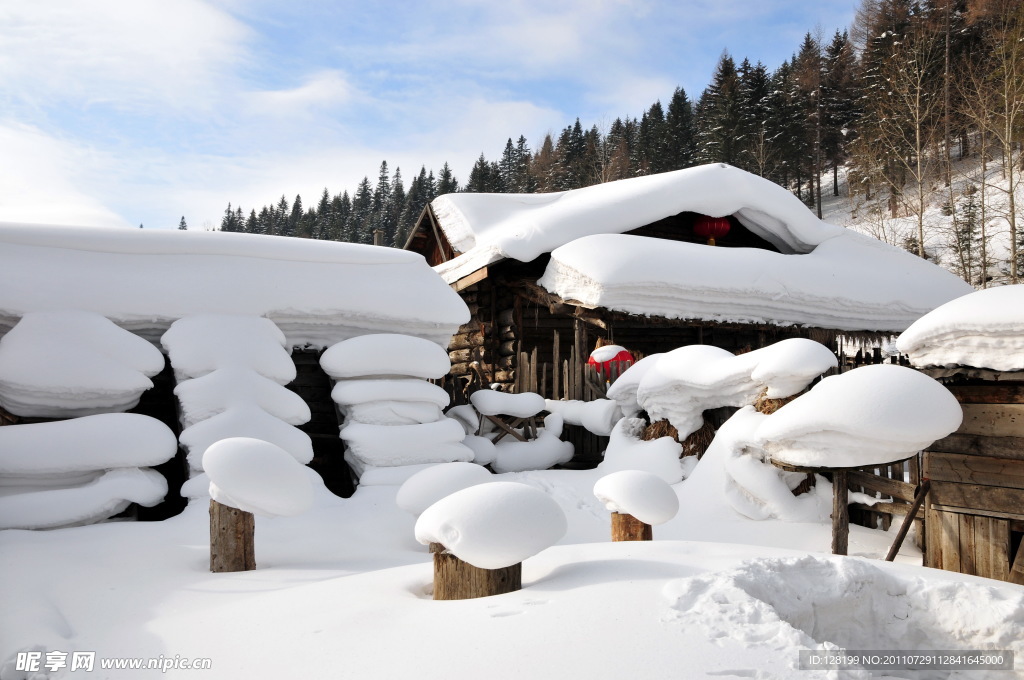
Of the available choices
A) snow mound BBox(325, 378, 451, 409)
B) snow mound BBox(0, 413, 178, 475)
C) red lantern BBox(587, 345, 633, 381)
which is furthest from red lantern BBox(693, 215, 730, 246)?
snow mound BBox(0, 413, 178, 475)

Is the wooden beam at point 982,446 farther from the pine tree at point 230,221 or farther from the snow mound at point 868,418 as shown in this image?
the pine tree at point 230,221

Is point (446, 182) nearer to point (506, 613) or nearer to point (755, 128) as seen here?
point (755, 128)

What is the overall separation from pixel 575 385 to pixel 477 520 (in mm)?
6873

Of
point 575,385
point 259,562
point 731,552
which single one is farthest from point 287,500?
point 575,385

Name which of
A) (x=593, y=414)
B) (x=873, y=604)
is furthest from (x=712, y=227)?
(x=873, y=604)

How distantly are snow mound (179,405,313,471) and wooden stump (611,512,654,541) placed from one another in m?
3.07

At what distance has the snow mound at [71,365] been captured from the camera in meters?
5.55

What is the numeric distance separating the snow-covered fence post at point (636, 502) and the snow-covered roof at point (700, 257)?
672cm

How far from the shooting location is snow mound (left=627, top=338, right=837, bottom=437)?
584 cm

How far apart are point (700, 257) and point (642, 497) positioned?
8.66m

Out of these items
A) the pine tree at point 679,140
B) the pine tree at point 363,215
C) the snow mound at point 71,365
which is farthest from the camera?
the pine tree at point 363,215

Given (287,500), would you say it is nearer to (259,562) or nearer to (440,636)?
(259,562)

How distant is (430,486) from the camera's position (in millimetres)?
5227

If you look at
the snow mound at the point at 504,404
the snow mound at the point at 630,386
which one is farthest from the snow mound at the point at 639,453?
the snow mound at the point at 504,404
